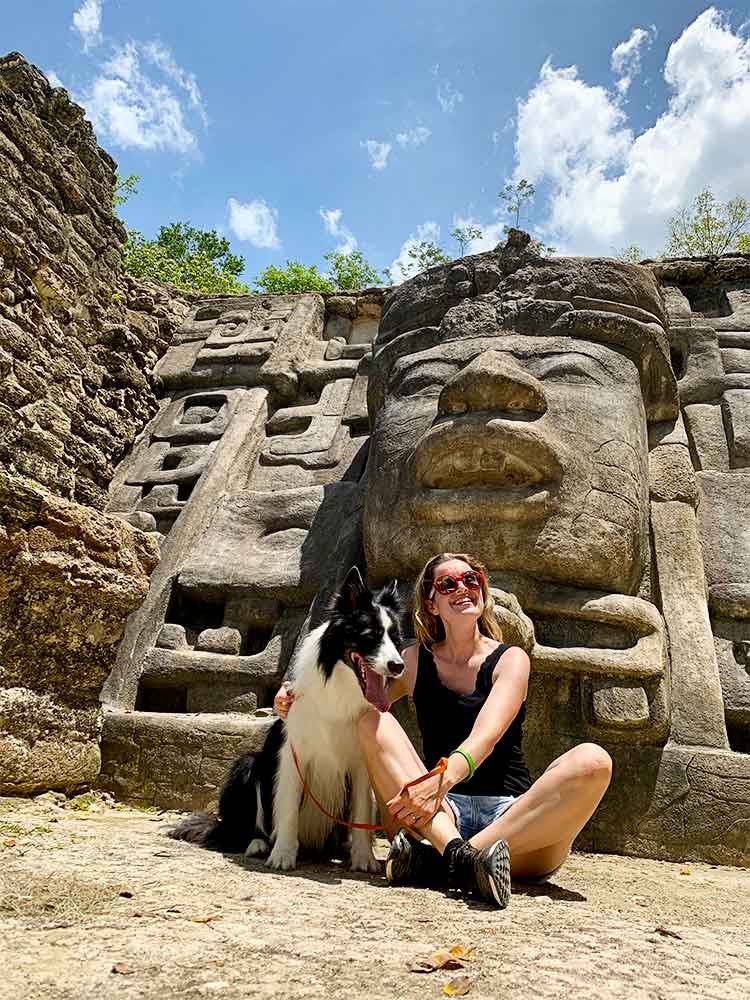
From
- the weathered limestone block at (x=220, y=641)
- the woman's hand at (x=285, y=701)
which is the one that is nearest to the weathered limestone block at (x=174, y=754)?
the weathered limestone block at (x=220, y=641)

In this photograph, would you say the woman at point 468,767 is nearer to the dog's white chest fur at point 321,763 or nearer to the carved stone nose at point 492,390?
the dog's white chest fur at point 321,763

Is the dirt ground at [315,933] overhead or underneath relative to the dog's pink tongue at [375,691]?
underneath

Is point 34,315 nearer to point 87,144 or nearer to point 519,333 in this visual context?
point 87,144

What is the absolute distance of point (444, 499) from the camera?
4281 millimetres

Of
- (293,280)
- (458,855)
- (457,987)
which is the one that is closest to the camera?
(457,987)

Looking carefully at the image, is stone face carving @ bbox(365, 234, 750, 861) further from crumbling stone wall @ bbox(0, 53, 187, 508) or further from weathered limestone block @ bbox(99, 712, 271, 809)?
crumbling stone wall @ bbox(0, 53, 187, 508)

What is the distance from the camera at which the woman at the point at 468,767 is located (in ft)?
8.25

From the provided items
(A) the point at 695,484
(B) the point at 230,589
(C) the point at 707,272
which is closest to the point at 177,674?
(B) the point at 230,589

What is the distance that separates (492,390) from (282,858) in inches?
108

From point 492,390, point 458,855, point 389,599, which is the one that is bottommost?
point 458,855

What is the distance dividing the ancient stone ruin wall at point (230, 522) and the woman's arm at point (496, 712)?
1887mm

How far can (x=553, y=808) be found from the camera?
2.51 metres

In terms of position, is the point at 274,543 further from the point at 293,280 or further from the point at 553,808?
the point at 293,280

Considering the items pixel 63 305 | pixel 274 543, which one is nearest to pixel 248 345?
pixel 63 305
